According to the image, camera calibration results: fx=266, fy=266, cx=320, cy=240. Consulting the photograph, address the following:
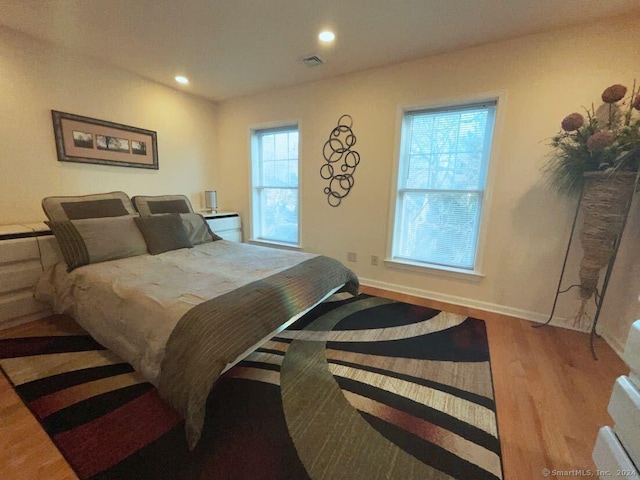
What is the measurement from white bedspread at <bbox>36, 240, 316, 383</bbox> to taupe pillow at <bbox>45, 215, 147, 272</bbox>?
0.10 m

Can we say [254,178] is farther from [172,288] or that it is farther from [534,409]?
[534,409]

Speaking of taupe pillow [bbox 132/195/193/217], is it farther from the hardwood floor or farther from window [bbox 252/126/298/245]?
the hardwood floor

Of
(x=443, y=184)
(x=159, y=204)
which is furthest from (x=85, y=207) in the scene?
(x=443, y=184)

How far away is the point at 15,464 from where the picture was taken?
1138 mm

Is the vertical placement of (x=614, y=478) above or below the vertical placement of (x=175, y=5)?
below

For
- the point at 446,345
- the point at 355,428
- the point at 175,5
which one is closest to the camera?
the point at 355,428

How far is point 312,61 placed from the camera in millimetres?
2781

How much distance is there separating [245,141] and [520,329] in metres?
4.06

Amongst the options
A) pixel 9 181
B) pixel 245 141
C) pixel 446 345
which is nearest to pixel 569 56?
pixel 446 345

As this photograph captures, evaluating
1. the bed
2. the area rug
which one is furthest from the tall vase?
the bed

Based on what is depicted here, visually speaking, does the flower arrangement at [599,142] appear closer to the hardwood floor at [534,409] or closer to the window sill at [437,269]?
the window sill at [437,269]

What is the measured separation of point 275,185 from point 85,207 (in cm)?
219

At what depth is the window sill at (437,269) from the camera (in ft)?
9.10

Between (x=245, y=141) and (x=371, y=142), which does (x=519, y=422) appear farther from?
(x=245, y=141)
